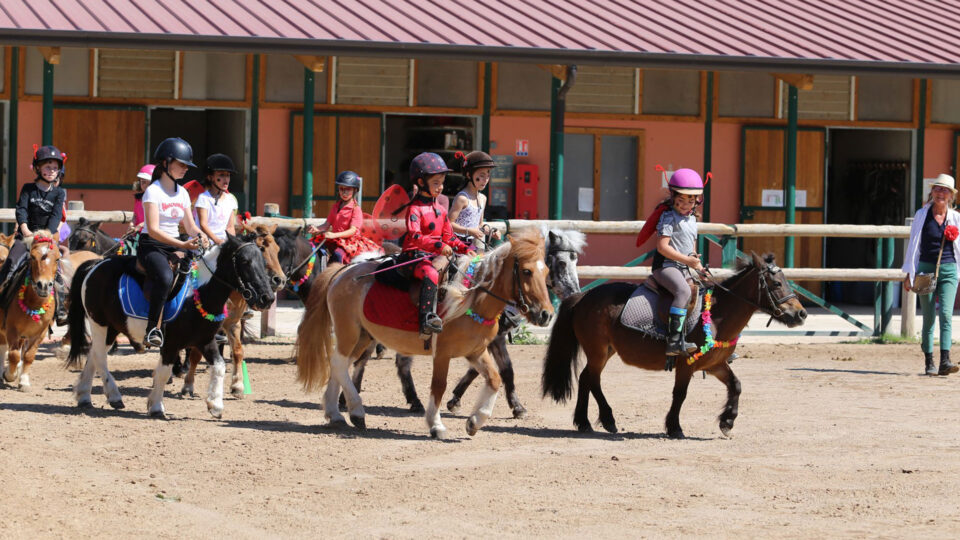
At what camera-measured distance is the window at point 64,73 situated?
1828 cm

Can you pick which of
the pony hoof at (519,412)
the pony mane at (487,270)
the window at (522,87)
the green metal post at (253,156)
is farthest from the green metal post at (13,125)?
the pony mane at (487,270)

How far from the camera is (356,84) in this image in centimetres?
1950

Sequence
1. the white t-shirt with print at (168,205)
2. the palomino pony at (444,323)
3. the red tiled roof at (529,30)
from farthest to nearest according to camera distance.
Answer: the red tiled roof at (529,30) → the white t-shirt with print at (168,205) → the palomino pony at (444,323)

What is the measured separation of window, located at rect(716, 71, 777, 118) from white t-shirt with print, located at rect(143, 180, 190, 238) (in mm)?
11785

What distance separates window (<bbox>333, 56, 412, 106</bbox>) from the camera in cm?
1945

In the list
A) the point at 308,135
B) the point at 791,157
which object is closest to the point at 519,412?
the point at 308,135

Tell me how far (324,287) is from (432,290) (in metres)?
1.15

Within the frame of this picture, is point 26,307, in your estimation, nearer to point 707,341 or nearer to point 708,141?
point 707,341

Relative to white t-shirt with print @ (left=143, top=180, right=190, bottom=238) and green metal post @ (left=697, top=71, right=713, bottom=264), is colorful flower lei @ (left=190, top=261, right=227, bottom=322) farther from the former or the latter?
green metal post @ (left=697, top=71, right=713, bottom=264)

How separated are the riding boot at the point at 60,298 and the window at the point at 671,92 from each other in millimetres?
9938

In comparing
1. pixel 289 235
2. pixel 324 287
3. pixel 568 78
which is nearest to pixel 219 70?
pixel 568 78

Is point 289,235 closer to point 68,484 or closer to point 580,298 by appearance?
point 580,298

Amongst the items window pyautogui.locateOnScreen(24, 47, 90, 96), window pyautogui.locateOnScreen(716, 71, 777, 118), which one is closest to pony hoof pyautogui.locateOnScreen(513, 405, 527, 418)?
window pyautogui.locateOnScreen(24, 47, 90, 96)

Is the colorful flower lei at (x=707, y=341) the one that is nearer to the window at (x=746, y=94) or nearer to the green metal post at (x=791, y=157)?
the green metal post at (x=791, y=157)
